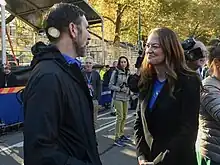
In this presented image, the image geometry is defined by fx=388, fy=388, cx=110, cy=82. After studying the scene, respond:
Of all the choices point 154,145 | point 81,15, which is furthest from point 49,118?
point 154,145

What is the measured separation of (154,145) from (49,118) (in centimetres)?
119

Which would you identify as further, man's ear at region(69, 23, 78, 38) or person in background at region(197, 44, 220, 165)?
person in background at region(197, 44, 220, 165)

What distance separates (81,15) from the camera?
88.2 inches

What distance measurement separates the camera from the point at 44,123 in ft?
6.23

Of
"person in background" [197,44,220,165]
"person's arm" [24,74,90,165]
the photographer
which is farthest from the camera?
"person's arm" [24,74,90,165]

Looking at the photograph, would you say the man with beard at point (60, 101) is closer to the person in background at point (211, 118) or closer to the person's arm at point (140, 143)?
the person's arm at point (140, 143)

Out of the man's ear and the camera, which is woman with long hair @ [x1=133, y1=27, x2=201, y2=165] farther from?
the man's ear

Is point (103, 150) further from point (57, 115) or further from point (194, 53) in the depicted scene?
point (57, 115)

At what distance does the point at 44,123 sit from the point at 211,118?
1.55m

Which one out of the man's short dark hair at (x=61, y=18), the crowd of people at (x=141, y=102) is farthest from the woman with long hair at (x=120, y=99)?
the man's short dark hair at (x=61, y=18)

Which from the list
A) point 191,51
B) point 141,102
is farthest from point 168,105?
point 191,51

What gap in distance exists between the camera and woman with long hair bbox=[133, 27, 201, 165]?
274 centimetres

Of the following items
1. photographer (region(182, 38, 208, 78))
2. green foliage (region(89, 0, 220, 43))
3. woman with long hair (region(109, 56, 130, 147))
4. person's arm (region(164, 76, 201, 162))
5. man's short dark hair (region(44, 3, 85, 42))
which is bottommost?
woman with long hair (region(109, 56, 130, 147))

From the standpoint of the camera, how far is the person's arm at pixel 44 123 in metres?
1.88
